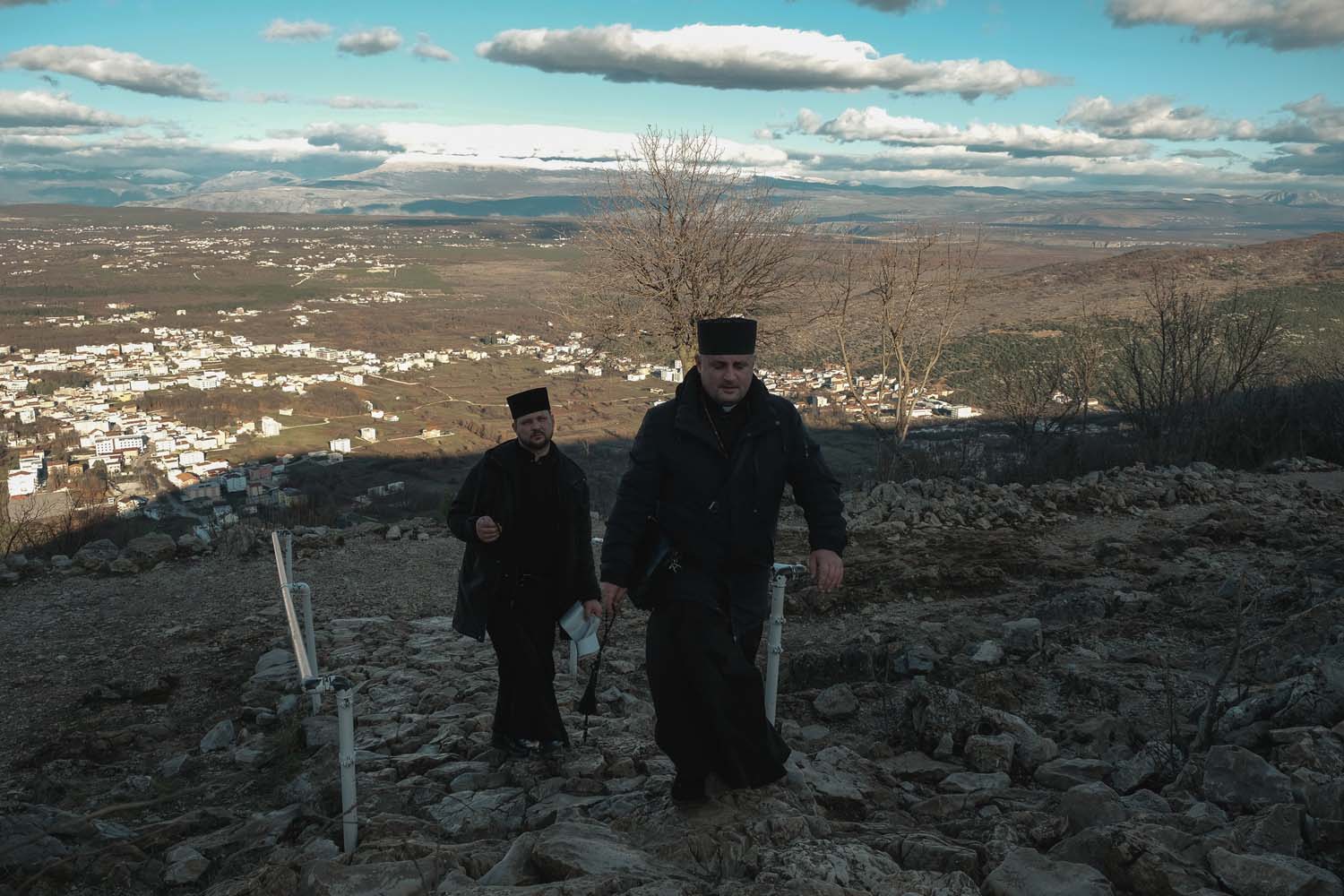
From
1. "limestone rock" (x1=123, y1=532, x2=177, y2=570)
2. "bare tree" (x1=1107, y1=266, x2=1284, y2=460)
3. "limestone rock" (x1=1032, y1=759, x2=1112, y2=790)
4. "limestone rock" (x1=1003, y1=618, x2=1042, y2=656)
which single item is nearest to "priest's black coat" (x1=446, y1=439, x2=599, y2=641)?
"limestone rock" (x1=1032, y1=759, x2=1112, y2=790)

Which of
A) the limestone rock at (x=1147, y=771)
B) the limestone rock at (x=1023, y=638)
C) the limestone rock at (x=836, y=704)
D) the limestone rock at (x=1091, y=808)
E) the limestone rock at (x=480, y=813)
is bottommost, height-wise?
the limestone rock at (x=836, y=704)

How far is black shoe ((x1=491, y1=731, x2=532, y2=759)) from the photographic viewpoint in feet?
16.2

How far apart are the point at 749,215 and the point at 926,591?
1022 cm

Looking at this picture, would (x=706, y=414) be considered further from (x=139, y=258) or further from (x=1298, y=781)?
(x=139, y=258)

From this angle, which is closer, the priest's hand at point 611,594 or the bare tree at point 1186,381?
the priest's hand at point 611,594

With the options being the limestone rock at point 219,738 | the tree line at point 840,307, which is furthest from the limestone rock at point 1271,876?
the tree line at point 840,307

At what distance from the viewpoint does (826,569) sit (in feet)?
12.5

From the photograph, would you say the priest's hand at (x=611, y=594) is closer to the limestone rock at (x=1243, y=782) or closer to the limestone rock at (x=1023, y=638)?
the limestone rock at (x=1243, y=782)

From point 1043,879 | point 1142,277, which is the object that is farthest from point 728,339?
point 1142,277

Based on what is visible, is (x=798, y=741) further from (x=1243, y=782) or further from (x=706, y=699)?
(x=1243, y=782)

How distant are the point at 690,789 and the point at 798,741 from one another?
1540 mm

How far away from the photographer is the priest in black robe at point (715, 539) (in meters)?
3.73

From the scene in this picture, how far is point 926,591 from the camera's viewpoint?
Answer: 29.9 ft

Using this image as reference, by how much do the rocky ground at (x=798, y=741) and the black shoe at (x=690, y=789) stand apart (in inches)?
2.6
